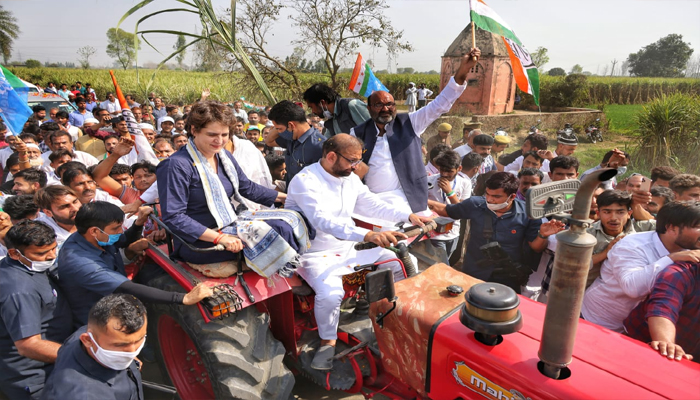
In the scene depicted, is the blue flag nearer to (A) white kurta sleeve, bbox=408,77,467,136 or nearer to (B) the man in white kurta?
(B) the man in white kurta

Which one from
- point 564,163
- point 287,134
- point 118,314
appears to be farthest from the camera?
point 564,163

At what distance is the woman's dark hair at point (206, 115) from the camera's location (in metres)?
2.72

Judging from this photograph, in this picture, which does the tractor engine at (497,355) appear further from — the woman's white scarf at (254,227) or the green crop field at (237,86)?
the green crop field at (237,86)

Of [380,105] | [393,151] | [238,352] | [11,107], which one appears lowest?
[238,352]

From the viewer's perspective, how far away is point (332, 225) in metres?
2.86

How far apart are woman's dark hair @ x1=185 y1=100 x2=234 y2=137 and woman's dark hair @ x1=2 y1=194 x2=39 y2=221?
1.83 meters

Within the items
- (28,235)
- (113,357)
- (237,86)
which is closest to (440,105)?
(113,357)

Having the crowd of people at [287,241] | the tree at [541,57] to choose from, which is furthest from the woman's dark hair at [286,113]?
the tree at [541,57]

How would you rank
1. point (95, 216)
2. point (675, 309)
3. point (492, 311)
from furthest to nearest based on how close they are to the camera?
point (95, 216) → point (675, 309) → point (492, 311)

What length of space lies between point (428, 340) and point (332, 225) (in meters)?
1.02

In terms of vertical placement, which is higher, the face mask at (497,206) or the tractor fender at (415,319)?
the face mask at (497,206)

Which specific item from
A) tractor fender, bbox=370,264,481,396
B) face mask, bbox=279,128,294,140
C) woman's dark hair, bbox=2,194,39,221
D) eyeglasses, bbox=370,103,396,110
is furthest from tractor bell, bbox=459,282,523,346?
woman's dark hair, bbox=2,194,39,221

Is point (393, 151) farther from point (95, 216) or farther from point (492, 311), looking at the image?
point (95, 216)

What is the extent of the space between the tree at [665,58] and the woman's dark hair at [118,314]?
8683 centimetres
